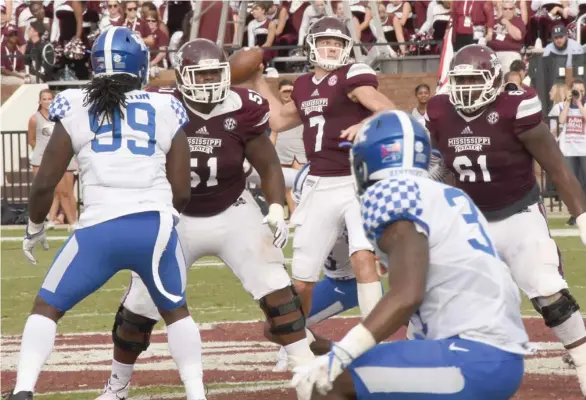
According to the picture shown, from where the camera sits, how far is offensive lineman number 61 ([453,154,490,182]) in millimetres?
6359

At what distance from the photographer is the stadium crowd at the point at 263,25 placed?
56.6ft

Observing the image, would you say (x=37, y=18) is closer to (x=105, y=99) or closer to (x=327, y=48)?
(x=327, y=48)

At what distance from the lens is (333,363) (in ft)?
12.4

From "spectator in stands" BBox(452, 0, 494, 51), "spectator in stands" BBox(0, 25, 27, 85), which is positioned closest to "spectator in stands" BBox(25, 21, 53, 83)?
"spectator in stands" BBox(0, 25, 27, 85)

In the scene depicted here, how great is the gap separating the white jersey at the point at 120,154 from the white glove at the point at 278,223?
882 millimetres

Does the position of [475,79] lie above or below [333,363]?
above

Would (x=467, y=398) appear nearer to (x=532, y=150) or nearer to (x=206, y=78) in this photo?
(x=532, y=150)

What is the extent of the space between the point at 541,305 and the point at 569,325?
0.53ft

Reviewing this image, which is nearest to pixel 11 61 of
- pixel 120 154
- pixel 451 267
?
pixel 120 154

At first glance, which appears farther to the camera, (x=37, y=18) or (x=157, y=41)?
(x=37, y=18)

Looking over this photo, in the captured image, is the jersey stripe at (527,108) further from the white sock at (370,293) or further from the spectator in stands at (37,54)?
the spectator in stands at (37,54)

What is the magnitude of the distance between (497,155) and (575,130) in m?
8.69

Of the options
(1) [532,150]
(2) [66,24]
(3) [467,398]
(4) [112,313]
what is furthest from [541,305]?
(2) [66,24]

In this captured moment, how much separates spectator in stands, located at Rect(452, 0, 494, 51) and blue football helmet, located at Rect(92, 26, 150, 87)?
1114 centimetres
